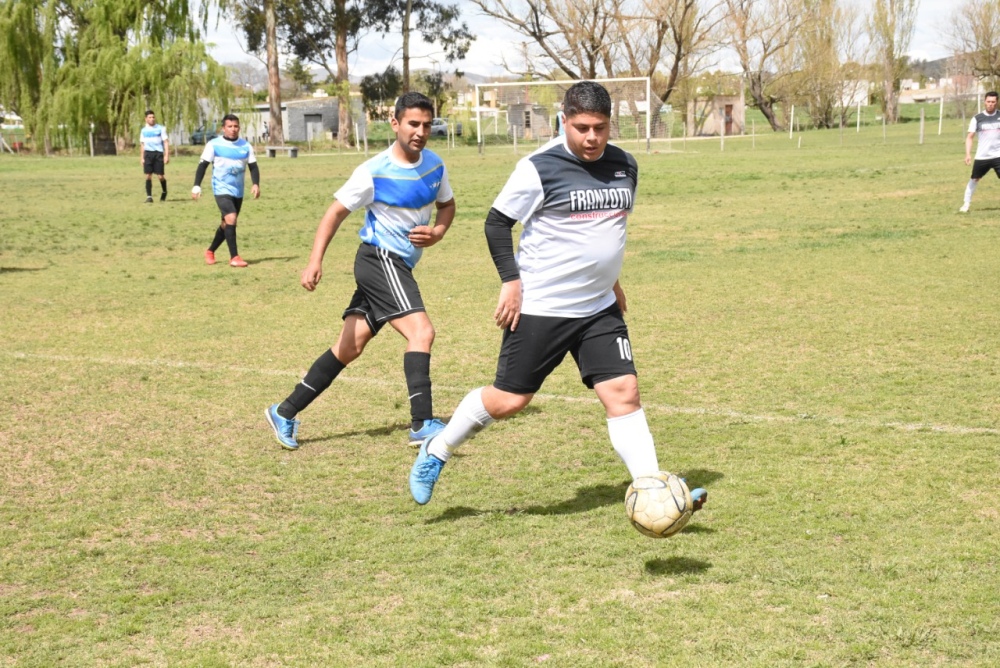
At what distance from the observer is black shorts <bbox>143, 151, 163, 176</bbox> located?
2689 centimetres

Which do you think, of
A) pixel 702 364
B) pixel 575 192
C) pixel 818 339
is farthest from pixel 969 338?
pixel 575 192

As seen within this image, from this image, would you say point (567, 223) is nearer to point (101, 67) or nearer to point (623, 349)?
point (623, 349)

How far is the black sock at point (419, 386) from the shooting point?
674 cm

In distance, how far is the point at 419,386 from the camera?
678cm

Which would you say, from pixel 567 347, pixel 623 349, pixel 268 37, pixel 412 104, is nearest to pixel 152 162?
pixel 412 104

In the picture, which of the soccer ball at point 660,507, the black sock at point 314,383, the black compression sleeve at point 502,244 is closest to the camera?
the soccer ball at point 660,507

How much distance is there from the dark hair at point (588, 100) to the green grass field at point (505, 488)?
1922 millimetres

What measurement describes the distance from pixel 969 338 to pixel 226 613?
7.17m

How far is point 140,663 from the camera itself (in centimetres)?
407

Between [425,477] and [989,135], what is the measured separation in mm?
16105

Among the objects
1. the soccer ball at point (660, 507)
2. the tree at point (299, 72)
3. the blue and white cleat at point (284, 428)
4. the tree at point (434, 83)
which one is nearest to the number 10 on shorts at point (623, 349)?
the soccer ball at point (660, 507)

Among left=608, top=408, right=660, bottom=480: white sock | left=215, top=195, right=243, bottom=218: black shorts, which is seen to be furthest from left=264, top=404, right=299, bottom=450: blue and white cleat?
left=215, top=195, right=243, bottom=218: black shorts

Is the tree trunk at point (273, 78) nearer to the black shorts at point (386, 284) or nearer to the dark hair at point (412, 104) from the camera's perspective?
the black shorts at point (386, 284)

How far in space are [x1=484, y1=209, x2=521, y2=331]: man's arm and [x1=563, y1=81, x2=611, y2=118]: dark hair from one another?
23.2 inches
